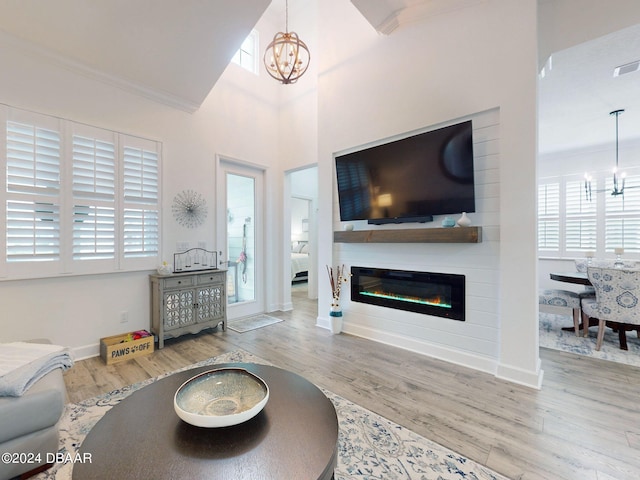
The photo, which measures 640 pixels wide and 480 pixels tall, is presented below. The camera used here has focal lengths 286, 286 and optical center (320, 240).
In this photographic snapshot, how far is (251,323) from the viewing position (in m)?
4.20

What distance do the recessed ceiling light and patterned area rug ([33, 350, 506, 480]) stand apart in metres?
4.00

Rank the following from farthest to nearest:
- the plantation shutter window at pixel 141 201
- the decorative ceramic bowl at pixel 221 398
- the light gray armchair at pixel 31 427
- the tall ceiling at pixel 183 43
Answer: the plantation shutter window at pixel 141 201, the tall ceiling at pixel 183 43, the light gray armchair at pixel 31 427, the decorative ceramic bowl at pixel 221 398

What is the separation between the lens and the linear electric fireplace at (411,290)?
2.93m

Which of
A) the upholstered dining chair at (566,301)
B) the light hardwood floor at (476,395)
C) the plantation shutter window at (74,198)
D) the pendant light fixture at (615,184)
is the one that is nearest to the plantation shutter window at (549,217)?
the pendant light fixture at (615,184)

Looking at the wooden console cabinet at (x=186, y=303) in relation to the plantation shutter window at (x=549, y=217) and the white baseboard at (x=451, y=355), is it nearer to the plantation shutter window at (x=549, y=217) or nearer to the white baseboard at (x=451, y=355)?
the white baseboard at (x=451, y=355)

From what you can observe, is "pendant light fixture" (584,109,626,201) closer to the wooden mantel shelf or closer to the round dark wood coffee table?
the wooden mantel shelf

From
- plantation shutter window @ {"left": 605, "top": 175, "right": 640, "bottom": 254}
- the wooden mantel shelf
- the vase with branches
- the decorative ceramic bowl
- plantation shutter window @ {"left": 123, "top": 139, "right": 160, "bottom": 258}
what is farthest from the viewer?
plantation shutter window @ {"left": 605, "top": 175, "right": 640, "bottom": 254}

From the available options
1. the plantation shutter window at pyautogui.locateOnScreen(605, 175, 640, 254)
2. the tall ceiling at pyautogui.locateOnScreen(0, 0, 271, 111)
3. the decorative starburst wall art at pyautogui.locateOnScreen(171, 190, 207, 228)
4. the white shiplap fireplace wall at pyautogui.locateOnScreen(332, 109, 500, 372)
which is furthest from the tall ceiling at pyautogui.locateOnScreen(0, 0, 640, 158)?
the plantation shutter window at pyautogui.locateOnScreen(605, 175, 640, 254)

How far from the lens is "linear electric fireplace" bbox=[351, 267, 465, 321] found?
115 inches

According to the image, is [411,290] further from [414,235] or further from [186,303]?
[186,303]

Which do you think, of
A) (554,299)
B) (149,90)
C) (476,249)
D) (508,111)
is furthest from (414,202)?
(149,90)

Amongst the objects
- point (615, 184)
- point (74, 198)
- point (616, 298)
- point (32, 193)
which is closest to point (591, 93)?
point (615, 184)

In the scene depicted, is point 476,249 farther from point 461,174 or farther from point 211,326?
point 211,326

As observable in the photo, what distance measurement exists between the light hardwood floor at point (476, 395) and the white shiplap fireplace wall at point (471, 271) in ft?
0.61
